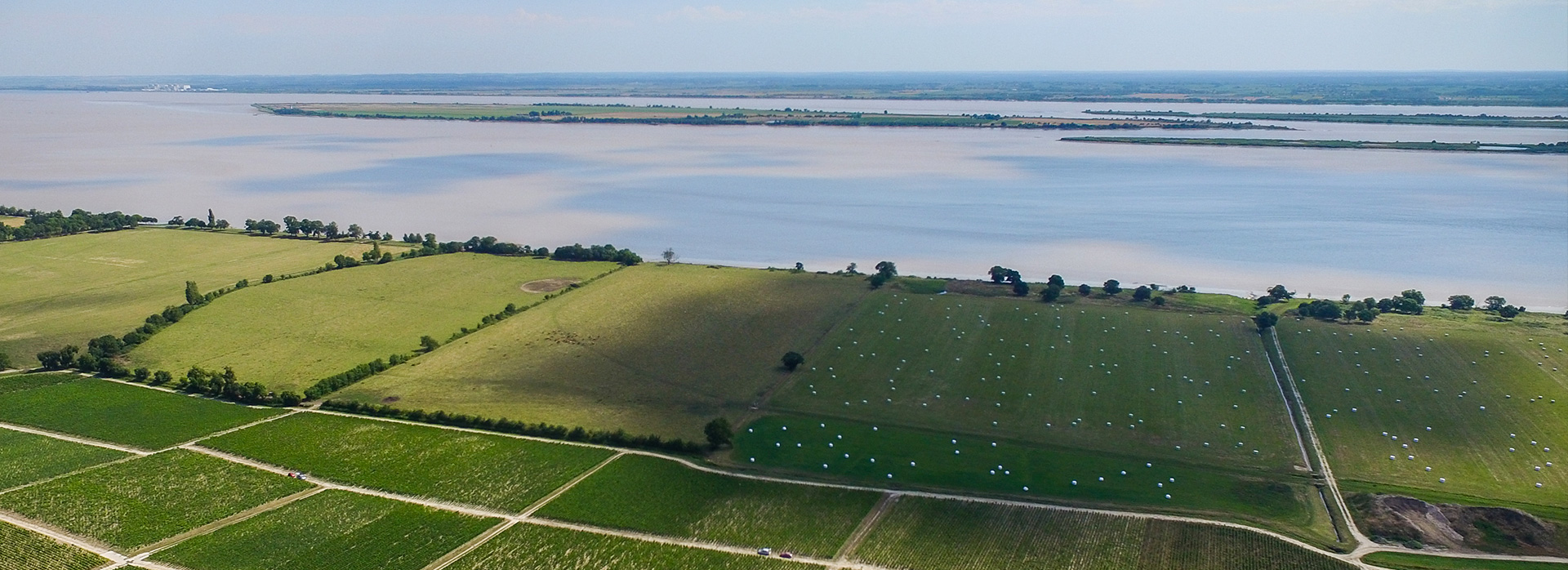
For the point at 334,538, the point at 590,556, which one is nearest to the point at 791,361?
the point at 590,556

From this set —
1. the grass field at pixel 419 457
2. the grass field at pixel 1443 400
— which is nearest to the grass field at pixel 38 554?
the grass field at pixel 419 457

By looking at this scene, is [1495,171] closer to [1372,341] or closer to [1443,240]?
[1443,240]

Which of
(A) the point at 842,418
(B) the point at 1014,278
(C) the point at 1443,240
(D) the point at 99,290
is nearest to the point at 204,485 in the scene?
(A) the point at 842,418

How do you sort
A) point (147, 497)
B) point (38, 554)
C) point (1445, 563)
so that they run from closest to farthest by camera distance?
point (1445, 563) → point (38, 554) → point (147, 497)

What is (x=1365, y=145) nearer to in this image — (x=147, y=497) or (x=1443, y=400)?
(x=1443, y=400)

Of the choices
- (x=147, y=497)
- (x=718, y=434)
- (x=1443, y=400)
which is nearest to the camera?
(x=147, y=497)

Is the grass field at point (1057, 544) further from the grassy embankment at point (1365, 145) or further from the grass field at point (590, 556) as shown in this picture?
the grassy embankment at point (1365, 145)

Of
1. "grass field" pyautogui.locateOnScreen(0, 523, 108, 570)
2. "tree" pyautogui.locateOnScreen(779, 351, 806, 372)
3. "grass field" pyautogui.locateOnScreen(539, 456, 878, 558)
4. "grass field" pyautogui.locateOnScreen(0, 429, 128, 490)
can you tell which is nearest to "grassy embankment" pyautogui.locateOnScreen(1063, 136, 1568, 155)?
"tree" pyautogui.locateOnScreen(779, 351, 806, 372)
